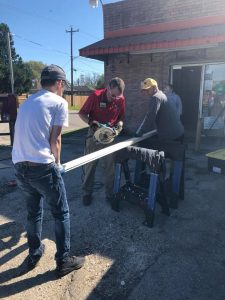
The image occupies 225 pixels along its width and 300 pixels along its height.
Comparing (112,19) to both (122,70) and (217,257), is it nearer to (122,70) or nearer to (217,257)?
(122,70)

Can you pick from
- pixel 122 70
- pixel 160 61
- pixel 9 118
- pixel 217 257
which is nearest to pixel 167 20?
pixel 160 61

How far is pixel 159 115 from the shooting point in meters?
4.42

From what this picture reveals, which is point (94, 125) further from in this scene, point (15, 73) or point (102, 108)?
point (15, 73)

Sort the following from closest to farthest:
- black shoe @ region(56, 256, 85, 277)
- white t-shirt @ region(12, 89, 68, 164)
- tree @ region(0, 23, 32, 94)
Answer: white t-shirt @ region(12, 89, 68, 164) → black shoe @ region(56, 256, 85, 277) → tree @ region(0, 23, 32, 94)

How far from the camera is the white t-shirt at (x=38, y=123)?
250 cm

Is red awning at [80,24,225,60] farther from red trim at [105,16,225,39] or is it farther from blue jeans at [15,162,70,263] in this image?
blue jeans at [15,162,70,263]

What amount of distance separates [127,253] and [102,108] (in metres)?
2.12

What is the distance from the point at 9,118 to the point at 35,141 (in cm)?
661

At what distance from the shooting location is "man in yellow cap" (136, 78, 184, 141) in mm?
4297

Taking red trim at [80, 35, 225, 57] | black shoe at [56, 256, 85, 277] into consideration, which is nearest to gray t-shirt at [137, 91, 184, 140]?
black shoe at [56, 256, 85, 277]

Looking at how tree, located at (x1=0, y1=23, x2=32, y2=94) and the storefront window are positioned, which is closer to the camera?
the storefront window

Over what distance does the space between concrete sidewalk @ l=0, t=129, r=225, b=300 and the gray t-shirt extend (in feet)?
3.82

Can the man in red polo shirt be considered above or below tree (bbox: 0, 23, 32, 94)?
below

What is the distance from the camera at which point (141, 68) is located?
10016 millimetres
